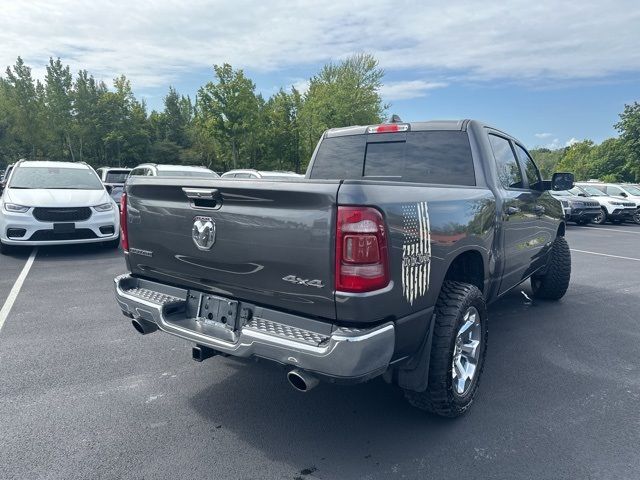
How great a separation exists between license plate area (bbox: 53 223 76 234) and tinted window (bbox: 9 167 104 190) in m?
1.12

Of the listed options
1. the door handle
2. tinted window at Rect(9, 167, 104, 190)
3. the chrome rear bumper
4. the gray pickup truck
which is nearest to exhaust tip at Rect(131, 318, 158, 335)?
the gray pickup truck

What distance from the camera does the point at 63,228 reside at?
7668 mm

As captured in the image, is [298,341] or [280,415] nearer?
[298,341]

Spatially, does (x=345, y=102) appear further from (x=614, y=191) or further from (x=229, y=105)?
Answer: (x=614, y=191)

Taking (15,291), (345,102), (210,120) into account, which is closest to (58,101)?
(210,120)

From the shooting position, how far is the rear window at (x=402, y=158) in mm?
3662

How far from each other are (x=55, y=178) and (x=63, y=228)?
1549 mm

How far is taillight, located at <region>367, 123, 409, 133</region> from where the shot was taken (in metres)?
3.93

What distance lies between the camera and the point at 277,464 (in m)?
2.49

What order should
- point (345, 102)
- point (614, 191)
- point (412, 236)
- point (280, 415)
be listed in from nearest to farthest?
point (412, 236) < point (280, 415) < point (614, 191) < point (345, 102)

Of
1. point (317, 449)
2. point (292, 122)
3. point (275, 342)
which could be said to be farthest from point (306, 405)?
point (292, 122)

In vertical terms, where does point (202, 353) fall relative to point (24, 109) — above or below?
below

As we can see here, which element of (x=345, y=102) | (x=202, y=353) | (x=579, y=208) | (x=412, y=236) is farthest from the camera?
(x=345, y=102)

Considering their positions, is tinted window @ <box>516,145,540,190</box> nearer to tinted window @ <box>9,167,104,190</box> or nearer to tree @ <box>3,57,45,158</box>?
tinted window @ <box>9,167,104,190</box>
